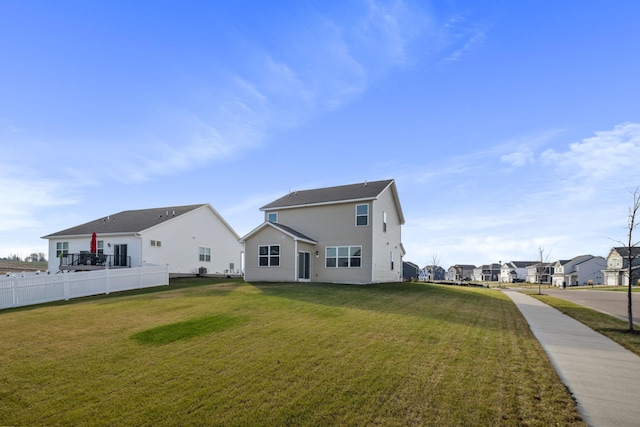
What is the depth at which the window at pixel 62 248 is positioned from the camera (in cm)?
3219

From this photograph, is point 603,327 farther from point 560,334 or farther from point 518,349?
point 518,349

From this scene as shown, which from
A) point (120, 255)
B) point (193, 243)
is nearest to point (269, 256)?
point (193, 243)

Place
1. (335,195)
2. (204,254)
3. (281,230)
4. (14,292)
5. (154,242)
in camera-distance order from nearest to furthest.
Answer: (14,292) < (281,230) < (335,195) < (154,242) < (204,254)

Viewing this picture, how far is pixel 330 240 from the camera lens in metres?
24.4

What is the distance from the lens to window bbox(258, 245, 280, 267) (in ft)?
76.1

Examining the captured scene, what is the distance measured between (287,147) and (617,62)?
1478 centimetres

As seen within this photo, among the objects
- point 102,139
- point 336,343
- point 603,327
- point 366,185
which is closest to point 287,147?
point 366,185

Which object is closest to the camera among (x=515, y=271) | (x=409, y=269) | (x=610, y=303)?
(x=610, y=303)

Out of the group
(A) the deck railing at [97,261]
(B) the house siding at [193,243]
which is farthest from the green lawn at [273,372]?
(A) the deck railing at [97,261]

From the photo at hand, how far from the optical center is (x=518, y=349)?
25.7 feet

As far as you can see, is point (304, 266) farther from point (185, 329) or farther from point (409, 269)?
point (409, 269)

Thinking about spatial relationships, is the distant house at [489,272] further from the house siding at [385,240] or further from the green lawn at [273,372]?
the green lawn at [273,372]

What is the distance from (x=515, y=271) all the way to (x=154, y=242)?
96601mm

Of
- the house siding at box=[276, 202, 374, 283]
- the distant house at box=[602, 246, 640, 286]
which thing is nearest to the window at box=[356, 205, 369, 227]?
the house siding at box=[276, 202, 374, 283]
